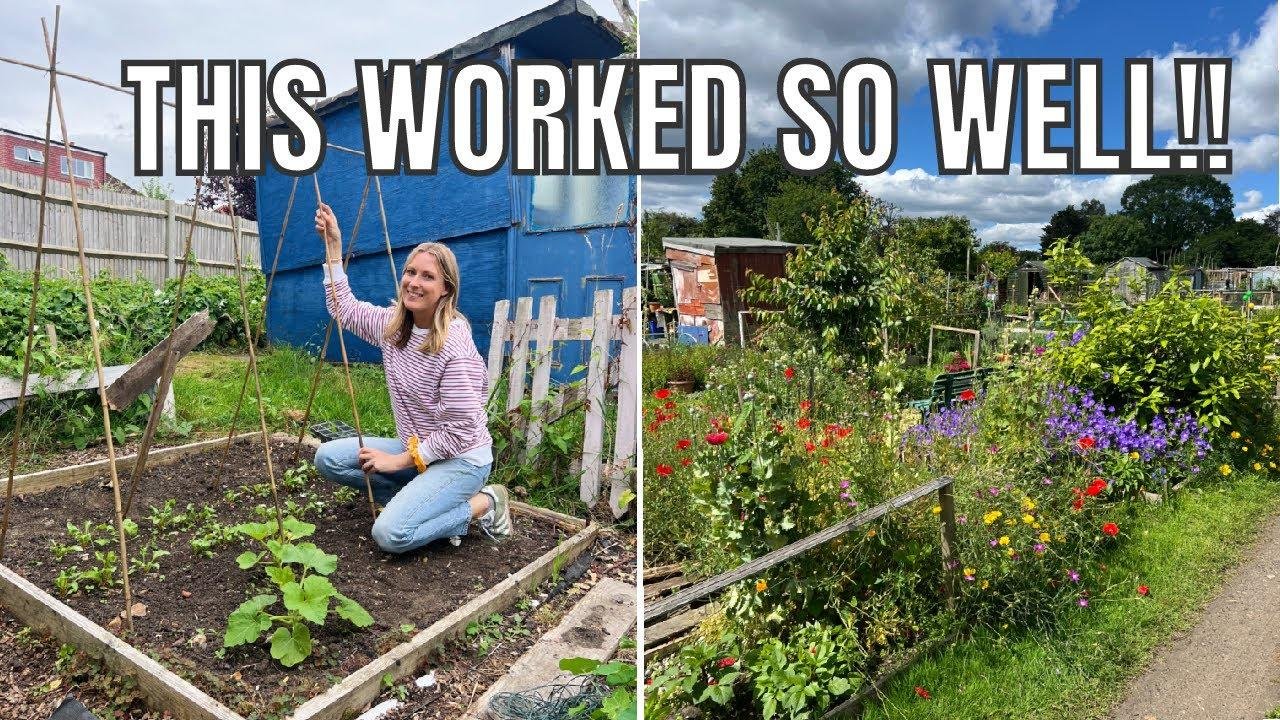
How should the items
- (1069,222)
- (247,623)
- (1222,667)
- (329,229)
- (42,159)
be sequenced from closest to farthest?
(247,623), (329,229), (1222,667), (42,159), (1069,222)

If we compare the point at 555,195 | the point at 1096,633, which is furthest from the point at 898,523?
the point at 555,195

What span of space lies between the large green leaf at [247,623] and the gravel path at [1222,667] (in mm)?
2448

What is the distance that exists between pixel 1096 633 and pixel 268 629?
2.65m

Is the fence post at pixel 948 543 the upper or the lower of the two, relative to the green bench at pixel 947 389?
lower

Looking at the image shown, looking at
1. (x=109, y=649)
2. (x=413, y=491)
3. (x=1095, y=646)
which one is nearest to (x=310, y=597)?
(x=109, y=649)

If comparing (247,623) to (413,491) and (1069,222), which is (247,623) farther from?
(1069,222)

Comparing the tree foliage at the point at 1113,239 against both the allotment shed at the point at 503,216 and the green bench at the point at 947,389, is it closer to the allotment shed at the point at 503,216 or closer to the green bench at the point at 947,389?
the green bench at the point at 947,389

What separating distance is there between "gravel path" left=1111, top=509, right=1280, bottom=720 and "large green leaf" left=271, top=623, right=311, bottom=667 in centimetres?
232

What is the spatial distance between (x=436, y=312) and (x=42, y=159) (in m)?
2.05

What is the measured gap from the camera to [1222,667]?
2576mm

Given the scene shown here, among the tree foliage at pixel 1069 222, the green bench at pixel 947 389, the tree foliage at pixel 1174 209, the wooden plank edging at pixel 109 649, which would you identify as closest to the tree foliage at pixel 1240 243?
the tree foliage at pixel 1174 209

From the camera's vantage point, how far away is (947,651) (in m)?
2.36

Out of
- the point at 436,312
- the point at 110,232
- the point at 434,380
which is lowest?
the point at 434,380

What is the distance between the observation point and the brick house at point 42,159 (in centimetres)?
293
